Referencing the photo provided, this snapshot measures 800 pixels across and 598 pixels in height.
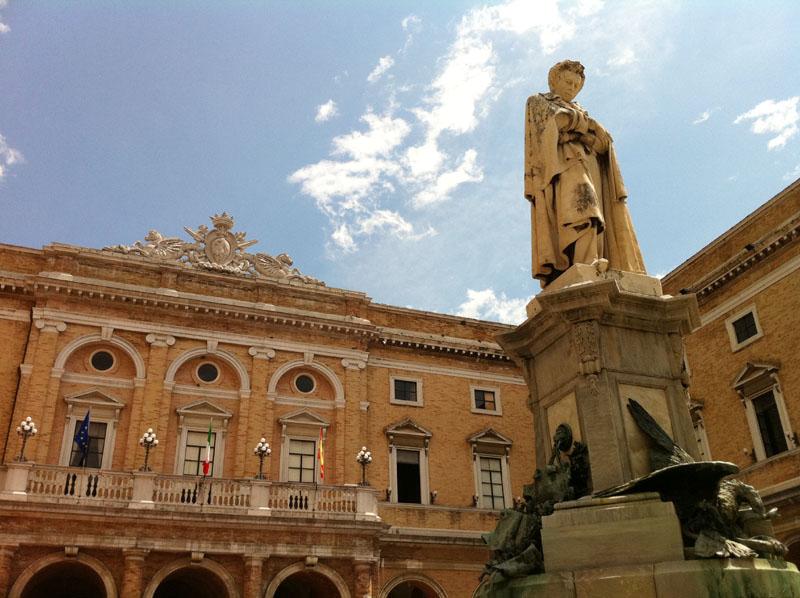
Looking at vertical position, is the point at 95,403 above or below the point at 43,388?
below

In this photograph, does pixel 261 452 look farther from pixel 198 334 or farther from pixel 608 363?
pixel 608 363

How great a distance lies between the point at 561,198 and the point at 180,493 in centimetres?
1663

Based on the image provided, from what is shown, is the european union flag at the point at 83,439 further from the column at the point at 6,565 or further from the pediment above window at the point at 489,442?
the pediment above window at the point at 489,442

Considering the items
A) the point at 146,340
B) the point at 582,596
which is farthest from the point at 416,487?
the point at 582,596

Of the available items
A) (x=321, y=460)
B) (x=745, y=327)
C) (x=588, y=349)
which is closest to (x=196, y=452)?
(x=321, y=460)

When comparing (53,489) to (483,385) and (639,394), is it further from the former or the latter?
(639,394)

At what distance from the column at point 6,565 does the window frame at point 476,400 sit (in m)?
14.9

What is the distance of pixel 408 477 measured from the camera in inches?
994

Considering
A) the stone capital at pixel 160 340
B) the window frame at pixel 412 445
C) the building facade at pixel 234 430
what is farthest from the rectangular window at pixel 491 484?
the stone capital at pixel 160 340

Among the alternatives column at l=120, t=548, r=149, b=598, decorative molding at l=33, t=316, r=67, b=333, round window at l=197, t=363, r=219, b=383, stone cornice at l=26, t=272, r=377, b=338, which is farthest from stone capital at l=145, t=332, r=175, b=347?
column at l=120, t=548, r=149, b=598

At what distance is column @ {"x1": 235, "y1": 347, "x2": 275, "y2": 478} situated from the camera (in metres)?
22.8

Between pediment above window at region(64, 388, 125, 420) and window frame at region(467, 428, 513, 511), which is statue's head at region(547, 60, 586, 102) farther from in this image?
window frame at region(467, 428, 513, 511)

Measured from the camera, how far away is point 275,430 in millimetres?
23859

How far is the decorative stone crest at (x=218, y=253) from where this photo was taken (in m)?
25.1
